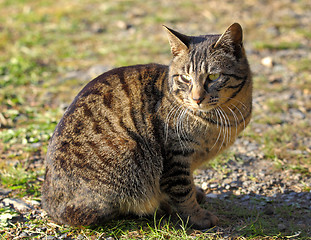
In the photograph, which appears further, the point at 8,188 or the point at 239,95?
the point at 8,188

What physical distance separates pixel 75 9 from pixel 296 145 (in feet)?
21.2

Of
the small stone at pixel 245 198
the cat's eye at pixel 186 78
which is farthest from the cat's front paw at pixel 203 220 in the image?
the cat's eye at pixel 186 78

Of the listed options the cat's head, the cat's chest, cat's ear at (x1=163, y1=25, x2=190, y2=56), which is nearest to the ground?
the cat's chest

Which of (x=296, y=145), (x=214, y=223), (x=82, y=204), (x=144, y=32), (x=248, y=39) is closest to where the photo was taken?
(x=82, y=204)

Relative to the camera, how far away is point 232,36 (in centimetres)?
321

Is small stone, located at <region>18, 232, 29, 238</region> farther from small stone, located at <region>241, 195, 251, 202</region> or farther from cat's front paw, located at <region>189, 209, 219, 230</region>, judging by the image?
small stone, located at <region>241, 195, 251, 202</region>

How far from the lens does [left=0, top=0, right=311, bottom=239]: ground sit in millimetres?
3510

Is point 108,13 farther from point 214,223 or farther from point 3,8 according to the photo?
point 214,223

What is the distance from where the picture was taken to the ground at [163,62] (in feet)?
11.5

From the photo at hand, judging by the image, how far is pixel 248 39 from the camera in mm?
7543

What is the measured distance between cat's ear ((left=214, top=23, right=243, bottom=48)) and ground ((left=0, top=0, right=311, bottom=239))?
1.59m

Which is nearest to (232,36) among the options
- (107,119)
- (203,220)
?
(107,119)

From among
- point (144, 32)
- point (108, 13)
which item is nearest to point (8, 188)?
point (144, 32)

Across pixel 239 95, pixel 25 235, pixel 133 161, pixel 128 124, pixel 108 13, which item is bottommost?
pixel 25 235
